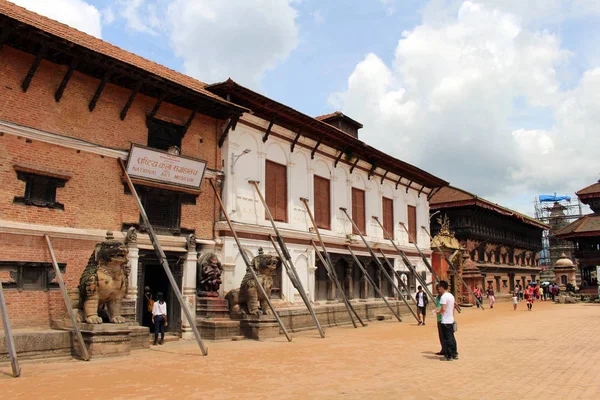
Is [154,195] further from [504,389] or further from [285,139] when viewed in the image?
[504,389]

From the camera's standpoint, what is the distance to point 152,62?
17953 millimetres

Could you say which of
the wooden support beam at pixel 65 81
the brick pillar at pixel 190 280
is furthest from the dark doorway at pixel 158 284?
the wooden support beam at pixel 65 81

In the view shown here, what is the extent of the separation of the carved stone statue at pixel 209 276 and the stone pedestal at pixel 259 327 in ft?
4.71

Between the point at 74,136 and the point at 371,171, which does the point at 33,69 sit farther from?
the point at 371,171

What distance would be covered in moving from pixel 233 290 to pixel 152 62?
331 inches

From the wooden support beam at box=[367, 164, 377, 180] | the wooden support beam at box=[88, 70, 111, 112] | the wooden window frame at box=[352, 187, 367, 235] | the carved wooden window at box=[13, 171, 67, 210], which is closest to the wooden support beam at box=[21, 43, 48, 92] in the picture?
the wooden support beam at box=[88, 70, 111, 112]

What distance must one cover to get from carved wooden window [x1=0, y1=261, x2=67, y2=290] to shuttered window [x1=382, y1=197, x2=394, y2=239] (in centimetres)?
1829

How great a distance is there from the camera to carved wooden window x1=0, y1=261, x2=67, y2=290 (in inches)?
470

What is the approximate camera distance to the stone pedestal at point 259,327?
1549cm

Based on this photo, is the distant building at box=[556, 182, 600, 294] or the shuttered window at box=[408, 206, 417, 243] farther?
the distant building at box=[556, 182, 600, 294]

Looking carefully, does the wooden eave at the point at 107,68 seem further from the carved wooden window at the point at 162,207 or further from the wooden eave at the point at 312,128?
the carved wooden window at the point at 162,207

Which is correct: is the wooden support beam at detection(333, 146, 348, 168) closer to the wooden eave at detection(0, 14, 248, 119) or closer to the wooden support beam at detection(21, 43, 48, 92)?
the wooden eave at detection(0, 14, 248, 119)

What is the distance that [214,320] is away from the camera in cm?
1558

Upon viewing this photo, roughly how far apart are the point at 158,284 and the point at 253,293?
3.26 m
